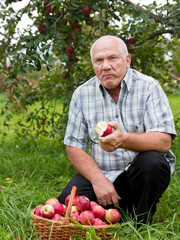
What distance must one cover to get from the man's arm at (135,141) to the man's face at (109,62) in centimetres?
43

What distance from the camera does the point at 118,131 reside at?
2023mm

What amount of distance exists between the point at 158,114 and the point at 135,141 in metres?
0.26

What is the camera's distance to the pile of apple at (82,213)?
79.4 inches

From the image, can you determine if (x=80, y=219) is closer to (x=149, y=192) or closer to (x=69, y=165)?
(x=149, y=192)

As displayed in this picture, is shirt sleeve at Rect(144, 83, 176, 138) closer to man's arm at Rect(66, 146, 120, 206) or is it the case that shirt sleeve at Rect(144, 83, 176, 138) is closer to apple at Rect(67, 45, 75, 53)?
man's arm at Rect(66, 146, 120, 206)

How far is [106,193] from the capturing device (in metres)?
2.22

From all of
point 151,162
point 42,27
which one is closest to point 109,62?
point 151,162

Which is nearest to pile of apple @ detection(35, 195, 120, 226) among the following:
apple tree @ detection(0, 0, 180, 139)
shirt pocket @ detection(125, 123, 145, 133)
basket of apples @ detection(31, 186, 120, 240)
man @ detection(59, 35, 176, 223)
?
basket of apples @ detection(31, 186, 120, 240)

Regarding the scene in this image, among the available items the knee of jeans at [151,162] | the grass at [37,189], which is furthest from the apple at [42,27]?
the knee of jeans at [151,162]

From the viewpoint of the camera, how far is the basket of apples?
1925mm

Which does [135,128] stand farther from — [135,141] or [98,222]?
[98,222]

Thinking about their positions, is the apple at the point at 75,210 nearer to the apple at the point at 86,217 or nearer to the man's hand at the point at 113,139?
the apple at the point at 86,217

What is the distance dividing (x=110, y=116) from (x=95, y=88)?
24cm

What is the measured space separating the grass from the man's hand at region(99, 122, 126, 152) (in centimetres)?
43
